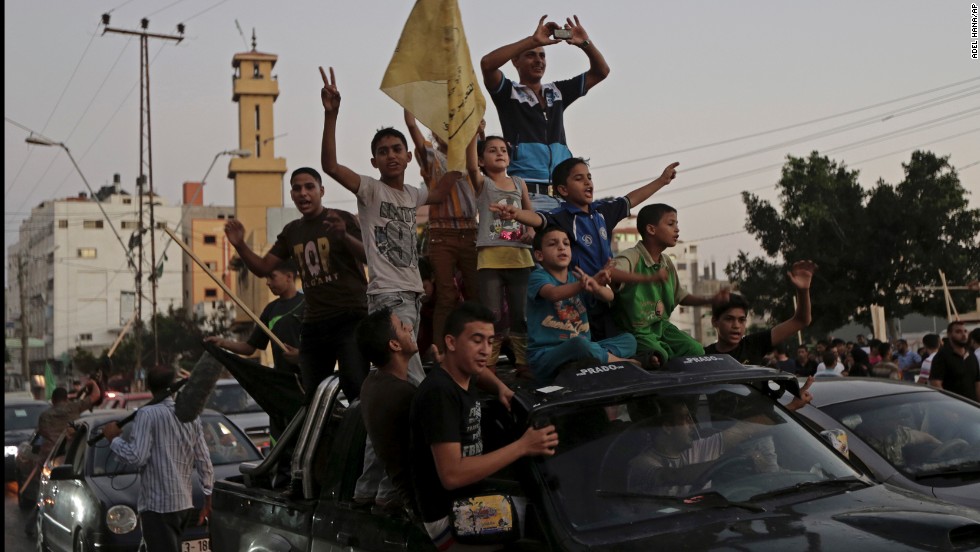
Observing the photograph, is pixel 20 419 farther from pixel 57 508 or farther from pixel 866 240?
pixel 866 240

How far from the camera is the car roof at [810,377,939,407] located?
26.6 ft

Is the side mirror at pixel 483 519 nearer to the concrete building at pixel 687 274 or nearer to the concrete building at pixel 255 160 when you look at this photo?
the concrete building at pixel 255 160

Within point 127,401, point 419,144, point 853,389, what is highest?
point 419,144

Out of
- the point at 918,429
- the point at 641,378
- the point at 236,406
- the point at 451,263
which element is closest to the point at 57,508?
the point at 236,406

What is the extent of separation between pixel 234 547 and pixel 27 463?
1385cm

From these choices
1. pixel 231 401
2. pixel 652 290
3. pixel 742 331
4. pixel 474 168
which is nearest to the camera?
pixel 652 290

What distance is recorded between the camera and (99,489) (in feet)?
36.6

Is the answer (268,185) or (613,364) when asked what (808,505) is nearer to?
(613,364)

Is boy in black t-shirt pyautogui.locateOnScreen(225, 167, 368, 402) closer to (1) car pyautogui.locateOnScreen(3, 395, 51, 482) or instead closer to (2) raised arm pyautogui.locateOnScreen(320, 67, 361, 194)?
(2) raised arm pyautogui.locateOnScreen(320, 67, 361, 194)

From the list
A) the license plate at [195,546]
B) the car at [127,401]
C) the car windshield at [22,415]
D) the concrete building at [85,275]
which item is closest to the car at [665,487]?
the license plate at [195,546]

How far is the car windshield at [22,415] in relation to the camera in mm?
Answer: 25328

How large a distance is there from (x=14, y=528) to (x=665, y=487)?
14.7m

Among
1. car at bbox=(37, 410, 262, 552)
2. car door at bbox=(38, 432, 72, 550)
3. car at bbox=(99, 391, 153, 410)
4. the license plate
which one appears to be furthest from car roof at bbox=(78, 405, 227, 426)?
→ car at bbox=(99, 391, 153, 410)

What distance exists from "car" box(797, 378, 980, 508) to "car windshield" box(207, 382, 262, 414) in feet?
29.7
